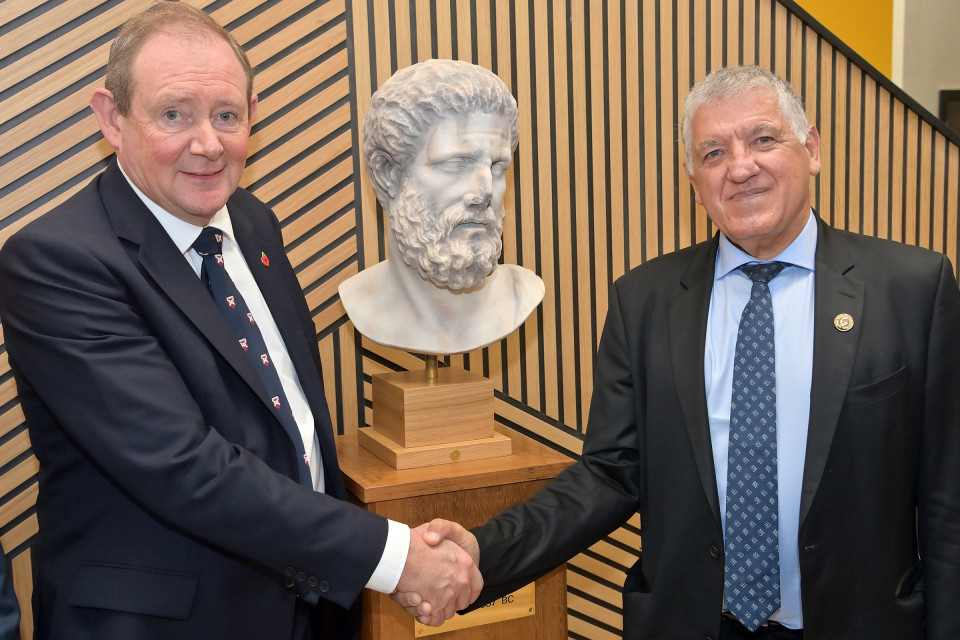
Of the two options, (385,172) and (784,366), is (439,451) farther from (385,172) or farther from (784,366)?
(784,366)

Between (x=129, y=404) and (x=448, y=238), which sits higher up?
(x=448, y=238)

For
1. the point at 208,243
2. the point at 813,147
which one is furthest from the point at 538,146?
the point at 208,243

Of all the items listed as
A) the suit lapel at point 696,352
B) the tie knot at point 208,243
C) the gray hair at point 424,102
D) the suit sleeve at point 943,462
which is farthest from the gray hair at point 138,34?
the suit sleeve at point 943,462

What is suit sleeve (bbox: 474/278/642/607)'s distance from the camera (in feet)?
8.05

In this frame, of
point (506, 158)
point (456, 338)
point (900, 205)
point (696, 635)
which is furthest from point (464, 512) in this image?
point (900, 205)

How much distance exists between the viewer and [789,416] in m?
2.19

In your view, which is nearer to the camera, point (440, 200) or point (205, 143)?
point (205, 143)

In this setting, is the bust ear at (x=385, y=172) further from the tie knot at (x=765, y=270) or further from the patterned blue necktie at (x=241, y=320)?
the tie knot at (x=765, y=270)

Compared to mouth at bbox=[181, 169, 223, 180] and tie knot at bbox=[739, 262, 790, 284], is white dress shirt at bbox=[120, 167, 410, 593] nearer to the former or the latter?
mouth at bbox=[181, 169, 223, 180]

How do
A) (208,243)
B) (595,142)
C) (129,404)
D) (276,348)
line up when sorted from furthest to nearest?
1. (595,142)
2. (276,348)
3. (208,243)
4. (129,404)

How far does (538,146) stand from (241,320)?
1.93 meters

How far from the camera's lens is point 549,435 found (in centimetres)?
407

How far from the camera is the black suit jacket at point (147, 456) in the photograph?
2039mm

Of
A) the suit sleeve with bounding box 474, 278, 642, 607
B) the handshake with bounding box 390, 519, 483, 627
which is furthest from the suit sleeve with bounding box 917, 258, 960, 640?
the handshake with bounding box 390, 519, 483, 627
